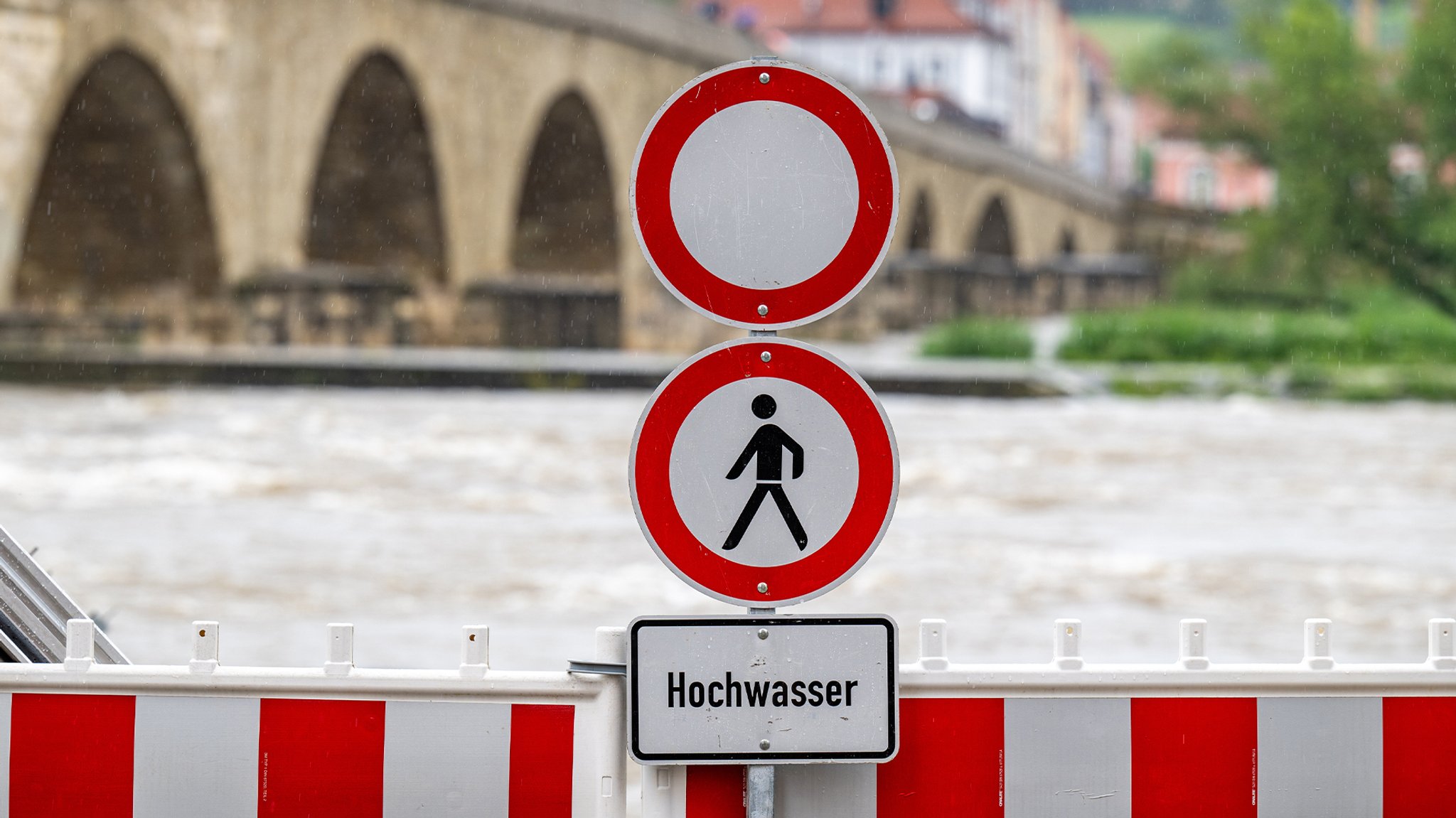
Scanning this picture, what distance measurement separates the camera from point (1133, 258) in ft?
229

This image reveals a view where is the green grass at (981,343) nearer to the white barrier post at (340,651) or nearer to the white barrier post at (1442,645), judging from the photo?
the white barrier post at (1442,645)

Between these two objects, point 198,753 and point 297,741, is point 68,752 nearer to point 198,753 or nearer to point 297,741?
point 198,753

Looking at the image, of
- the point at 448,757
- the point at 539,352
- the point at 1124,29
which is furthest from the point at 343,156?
the point at 1124,29

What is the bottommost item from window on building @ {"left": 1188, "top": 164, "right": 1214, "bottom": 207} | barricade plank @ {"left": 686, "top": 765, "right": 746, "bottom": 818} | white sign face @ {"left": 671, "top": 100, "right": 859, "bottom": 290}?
barricade plank @ {"left": 686, "top": 765, "right": 746, "bottom": 818}

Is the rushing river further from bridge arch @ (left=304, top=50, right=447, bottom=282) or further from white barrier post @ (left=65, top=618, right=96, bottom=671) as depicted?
bridge arch @ (left=304, top=50, right=447, bottom=282)

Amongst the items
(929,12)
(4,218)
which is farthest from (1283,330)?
(929,12)

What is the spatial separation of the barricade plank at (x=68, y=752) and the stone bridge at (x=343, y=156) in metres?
17.8

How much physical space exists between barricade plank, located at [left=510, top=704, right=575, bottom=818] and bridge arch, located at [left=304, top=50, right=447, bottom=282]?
22.7m

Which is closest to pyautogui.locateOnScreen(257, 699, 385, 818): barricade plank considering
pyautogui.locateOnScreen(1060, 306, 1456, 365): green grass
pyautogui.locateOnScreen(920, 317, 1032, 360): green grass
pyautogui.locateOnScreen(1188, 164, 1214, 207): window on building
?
pyautogui.locateOnScreen(920, 317, 1032, 360): green grass

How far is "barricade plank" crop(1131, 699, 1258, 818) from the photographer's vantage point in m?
2.79

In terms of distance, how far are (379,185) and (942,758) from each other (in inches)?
951

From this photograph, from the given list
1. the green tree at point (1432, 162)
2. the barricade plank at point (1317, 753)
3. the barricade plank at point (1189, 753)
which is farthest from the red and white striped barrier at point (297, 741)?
the green tree at point (1432, 162)

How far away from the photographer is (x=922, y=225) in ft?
162

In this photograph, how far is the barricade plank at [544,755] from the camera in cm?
273
